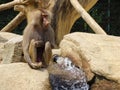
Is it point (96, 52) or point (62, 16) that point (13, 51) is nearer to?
point (96, 52)

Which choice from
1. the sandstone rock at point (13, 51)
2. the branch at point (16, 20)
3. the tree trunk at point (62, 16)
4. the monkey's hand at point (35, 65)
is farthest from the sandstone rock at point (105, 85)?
the branch at point (16, 20)

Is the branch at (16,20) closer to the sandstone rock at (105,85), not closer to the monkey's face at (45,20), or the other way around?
the monkey's face at (45,20)

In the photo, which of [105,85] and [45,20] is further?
[45,20]

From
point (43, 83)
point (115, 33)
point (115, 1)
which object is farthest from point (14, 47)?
point (115, 1)

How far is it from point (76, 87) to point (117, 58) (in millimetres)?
544

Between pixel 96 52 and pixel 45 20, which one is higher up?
pixel 45 20

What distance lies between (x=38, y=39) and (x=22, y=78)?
0.48 meters

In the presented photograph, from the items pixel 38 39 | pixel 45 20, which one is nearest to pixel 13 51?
pixel 38 39

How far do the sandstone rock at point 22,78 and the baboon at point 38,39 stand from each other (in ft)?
0.35

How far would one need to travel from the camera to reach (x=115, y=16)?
1261cm

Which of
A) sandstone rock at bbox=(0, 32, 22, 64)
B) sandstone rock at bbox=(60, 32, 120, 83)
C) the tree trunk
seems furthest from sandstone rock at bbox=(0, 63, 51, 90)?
the tree trunk

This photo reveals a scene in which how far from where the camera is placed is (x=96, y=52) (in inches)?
192

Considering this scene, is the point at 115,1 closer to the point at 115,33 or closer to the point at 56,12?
the point at 115,33

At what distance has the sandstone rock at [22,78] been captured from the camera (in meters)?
4.52
